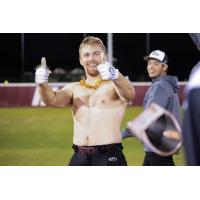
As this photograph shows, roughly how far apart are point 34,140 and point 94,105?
0.54 m

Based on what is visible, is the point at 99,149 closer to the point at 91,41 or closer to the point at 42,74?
the point at 42,74

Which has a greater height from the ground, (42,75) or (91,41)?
(91,41)

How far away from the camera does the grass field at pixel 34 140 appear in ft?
10.7

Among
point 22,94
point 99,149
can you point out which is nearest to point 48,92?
point 22,94

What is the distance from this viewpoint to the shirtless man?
3.11m

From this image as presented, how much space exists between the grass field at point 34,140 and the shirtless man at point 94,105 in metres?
0.13

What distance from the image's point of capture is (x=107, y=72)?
9.53 ft

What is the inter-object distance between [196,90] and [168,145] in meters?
1.15

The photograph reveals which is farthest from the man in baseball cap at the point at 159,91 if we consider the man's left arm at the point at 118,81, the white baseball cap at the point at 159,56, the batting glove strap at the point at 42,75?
the batting glove strap at the point at 42,75

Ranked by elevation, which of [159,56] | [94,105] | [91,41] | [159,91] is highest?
[91,41]

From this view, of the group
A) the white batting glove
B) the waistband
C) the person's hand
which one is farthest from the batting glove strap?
the waistband
